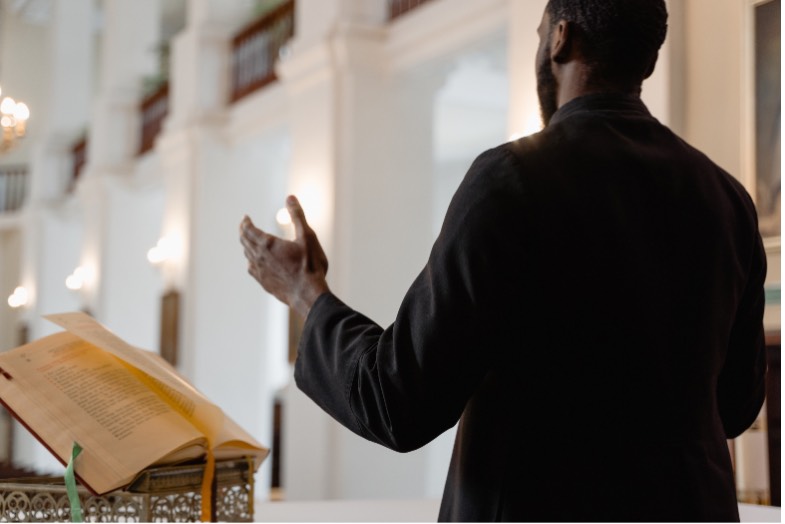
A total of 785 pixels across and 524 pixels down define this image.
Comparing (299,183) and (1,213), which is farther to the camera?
(1,213)

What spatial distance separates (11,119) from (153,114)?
21.0 ft

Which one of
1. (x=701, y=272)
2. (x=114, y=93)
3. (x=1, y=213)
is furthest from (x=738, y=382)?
(x=1, y=213)

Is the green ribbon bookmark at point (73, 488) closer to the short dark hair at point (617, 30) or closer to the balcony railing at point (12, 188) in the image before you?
the short dark hair at point (617, 30)

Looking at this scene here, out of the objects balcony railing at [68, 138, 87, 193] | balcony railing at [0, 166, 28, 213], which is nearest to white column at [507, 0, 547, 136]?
balcony railing at [68, 138, 87, 193]

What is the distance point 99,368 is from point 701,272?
3.39ft

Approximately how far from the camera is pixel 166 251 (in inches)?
527

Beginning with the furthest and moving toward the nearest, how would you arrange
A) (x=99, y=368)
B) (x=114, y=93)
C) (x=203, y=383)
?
(x=114, y=93)
(x=203, y=383)
(x=99, y=368)

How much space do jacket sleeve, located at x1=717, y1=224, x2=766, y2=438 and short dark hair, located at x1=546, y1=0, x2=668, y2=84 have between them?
0.36 meters

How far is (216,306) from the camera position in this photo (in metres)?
12.6

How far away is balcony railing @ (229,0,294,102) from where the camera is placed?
469 inches

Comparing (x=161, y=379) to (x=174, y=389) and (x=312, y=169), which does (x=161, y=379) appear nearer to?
(x=174, y=389)

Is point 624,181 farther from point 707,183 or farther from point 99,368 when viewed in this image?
point 99,368

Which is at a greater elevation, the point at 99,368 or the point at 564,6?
the point at 564,6

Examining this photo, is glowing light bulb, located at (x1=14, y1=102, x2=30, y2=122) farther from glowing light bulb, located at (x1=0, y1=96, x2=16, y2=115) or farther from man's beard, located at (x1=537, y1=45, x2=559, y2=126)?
man's beard, located at (x1=537, y1=45, x2=559, y2=126)
